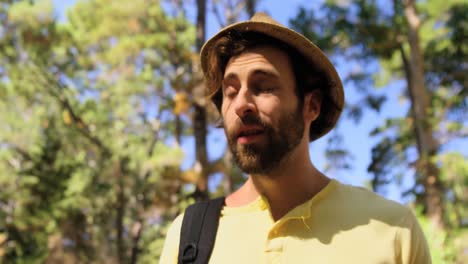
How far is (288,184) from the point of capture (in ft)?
5.65

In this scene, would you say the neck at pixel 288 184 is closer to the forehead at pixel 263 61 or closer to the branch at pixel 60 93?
the forehead at pixel 263 61

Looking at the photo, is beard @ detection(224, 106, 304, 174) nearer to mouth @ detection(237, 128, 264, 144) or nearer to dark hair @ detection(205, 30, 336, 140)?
mouth @ detection(237, 128, 264, 144)

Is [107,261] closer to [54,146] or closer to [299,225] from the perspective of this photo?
[54,146]

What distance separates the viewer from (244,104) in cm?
162

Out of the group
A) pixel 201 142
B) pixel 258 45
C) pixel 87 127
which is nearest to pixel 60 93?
pixel 87 127

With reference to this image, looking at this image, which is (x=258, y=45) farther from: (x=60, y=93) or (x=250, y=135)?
(x=60, y=93)

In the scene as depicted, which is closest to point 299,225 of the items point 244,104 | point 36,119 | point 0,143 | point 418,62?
point 244,104

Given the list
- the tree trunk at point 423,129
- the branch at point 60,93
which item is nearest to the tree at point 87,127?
the branch at point 60,93

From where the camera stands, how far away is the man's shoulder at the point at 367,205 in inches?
62.6

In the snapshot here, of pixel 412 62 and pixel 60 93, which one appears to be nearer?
pixel 412 62

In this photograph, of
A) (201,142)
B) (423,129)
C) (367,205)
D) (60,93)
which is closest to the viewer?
(367,205)

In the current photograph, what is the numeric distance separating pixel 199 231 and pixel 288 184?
0.39 m

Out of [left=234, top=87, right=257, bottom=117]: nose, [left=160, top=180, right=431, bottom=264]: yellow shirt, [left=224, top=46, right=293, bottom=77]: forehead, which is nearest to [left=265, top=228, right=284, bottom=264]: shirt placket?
[left=160, top=180, right=431, bottom=264]: yellow shirt

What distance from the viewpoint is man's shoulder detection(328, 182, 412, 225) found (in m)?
1.59
